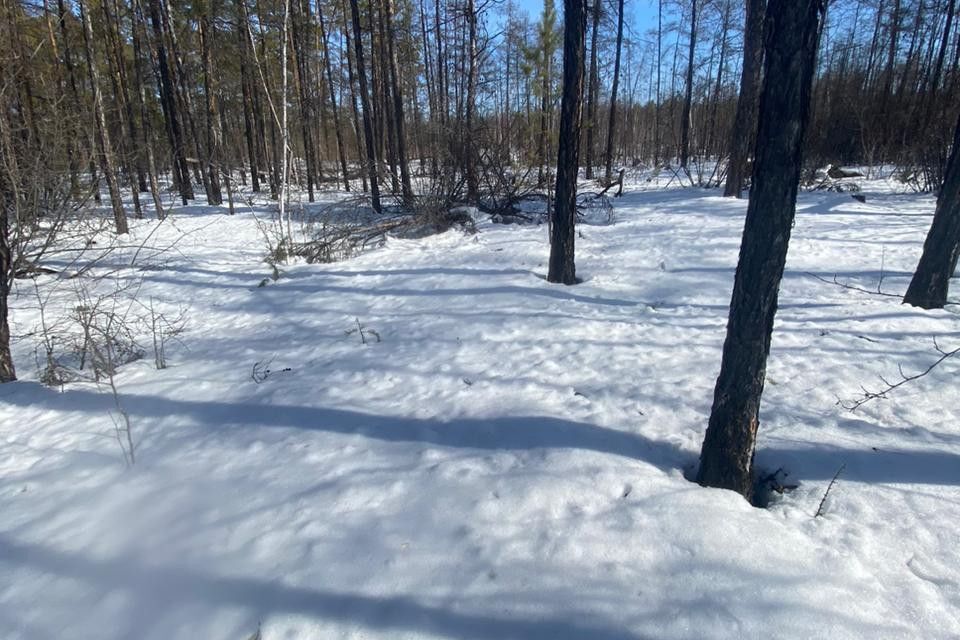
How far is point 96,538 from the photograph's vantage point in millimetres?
2588

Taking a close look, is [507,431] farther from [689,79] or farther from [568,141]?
[689,79]

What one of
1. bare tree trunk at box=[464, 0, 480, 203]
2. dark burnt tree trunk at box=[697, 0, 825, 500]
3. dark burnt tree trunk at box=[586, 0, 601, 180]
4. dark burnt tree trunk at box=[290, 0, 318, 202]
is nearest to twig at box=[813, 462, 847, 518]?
dark burnt tree trunk at box=[697, 0, 825, 500]

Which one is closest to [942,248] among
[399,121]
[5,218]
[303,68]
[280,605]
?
[280,605]

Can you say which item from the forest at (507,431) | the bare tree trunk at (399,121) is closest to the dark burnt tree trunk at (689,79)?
the bare tree trunk at (399,121)

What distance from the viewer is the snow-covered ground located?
203cm

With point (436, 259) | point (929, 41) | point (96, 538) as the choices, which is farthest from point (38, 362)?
point (929, 41)

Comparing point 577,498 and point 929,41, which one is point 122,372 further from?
point 929,41

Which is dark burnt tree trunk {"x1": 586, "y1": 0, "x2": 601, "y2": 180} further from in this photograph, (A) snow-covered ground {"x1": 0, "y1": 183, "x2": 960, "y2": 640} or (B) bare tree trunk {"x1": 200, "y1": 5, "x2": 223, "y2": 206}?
(B) bare tree trunk {"x1": 200, "y1": 5, "x2": 223, "y2": 206}

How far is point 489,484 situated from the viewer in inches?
110

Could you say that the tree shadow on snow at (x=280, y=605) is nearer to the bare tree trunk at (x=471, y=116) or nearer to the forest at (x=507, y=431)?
the forest at (x=507, y=431)

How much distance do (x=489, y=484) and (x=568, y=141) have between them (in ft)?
14.3

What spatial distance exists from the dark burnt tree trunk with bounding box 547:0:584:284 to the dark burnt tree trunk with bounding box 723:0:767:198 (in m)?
9.13

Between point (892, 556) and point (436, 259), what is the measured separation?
726cm

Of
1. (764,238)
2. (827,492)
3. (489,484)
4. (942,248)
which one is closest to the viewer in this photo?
(764,238)
